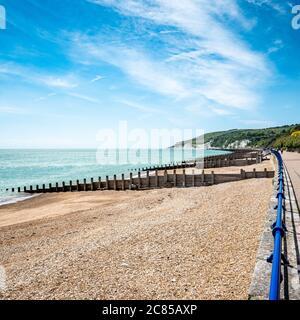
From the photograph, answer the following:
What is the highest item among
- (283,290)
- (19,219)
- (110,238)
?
(283,290)

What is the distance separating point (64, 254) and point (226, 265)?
5.04 meters

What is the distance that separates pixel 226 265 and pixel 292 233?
1.66 meters

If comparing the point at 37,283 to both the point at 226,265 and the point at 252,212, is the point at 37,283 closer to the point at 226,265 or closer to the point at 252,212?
the point at 226,265

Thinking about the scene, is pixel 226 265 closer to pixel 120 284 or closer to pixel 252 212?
pixel 120 284
